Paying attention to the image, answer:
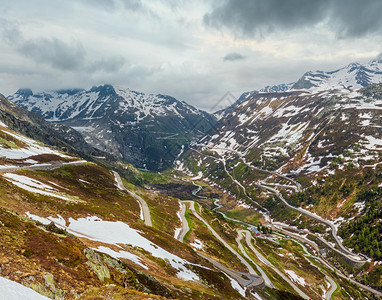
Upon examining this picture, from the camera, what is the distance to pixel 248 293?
6756cm

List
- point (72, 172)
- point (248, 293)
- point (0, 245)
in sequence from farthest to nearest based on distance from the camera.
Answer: point (72, 172) → point (248, 293) → point (0, 245)

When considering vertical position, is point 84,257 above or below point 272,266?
above

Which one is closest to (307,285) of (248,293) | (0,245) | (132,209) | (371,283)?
(371,283)

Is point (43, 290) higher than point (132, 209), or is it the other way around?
point (43, 290)

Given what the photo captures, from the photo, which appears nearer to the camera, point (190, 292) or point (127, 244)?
point (190, 292)

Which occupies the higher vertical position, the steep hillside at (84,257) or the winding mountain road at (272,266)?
the steep hillside at (84,257)

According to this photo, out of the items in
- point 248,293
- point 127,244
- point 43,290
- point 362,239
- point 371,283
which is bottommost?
point 371,283

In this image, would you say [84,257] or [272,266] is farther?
[272,266]

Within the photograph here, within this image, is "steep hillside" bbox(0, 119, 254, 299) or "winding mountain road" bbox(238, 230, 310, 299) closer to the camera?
"steep hillside" bbox(0, 119, 254, 299)

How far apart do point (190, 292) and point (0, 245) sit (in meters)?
31.0

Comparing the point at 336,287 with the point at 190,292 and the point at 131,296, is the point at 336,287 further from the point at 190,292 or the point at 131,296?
the point at 131,296

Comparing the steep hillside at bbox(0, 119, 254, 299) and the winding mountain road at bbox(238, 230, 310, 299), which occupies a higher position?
the steep hillside at bbox(0, 119, 254, 299)

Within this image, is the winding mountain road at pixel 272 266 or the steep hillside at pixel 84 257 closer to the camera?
the steep hillside at pixel 84 257

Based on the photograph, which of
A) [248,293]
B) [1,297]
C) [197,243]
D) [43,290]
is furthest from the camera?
[197,243]
